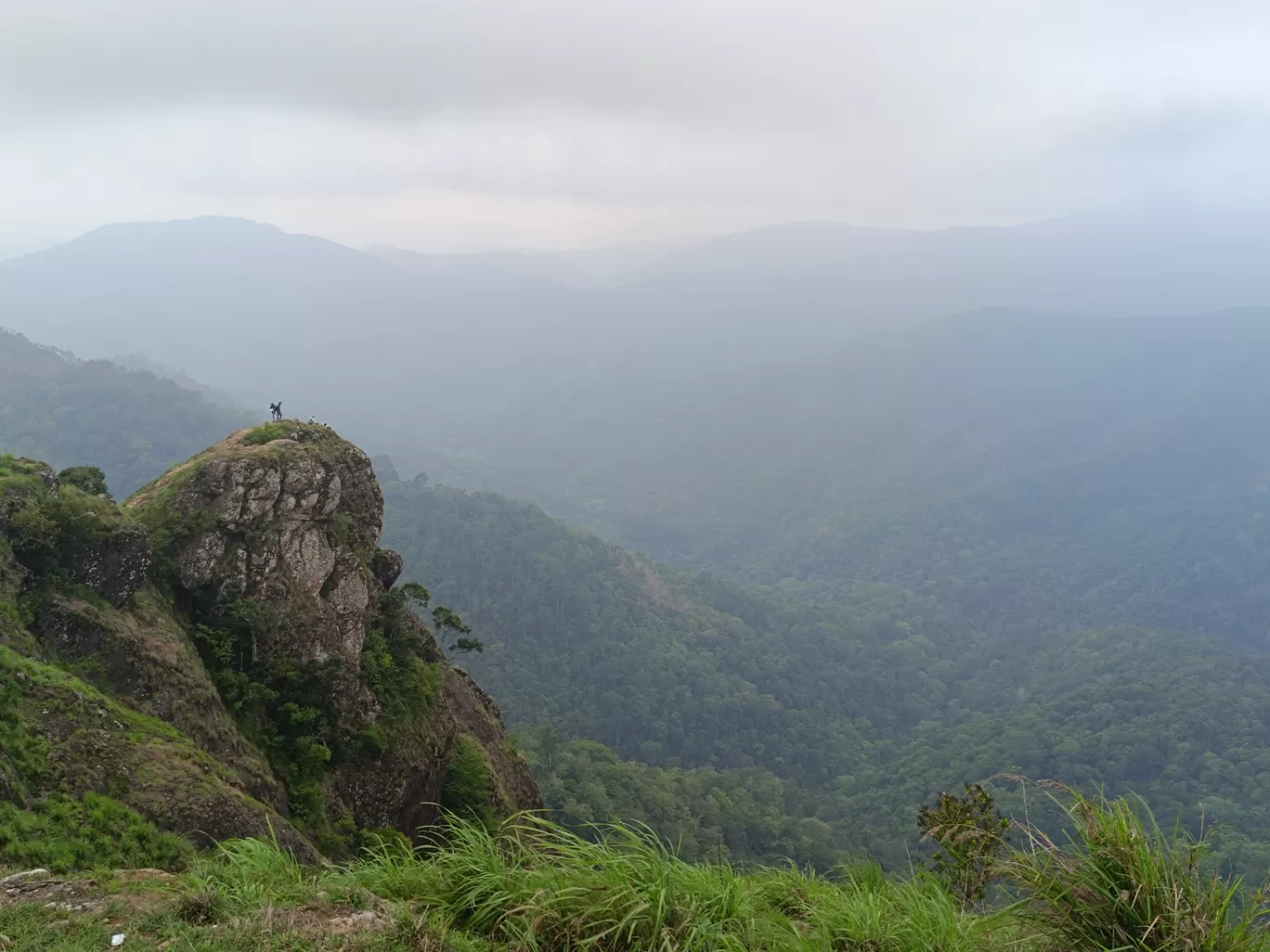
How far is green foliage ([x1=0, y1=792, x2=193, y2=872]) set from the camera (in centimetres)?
890

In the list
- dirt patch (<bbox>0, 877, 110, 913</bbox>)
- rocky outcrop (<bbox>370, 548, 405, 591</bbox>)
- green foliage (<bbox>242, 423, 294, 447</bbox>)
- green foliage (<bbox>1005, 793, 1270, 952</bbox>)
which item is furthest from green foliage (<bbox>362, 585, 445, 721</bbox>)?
green foliage (<bbox>1005, 793, 1270, 952</bbox>)

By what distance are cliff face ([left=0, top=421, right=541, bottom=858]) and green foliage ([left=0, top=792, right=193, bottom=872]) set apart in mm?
424

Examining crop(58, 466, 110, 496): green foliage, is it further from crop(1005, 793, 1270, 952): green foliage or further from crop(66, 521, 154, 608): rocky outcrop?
crop(1005, 793, 1270, 952): green foliage

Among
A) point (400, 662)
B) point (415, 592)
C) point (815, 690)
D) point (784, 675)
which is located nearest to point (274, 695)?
point (400, 662)

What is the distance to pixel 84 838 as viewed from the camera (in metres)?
9.89

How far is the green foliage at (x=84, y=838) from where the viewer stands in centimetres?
890

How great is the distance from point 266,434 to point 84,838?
13.9 meters

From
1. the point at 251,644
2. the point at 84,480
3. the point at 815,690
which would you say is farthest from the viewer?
the point at 815,690

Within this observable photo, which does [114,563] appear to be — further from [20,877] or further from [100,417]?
[100,417]

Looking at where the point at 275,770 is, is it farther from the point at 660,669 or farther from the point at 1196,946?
the point at 660,669

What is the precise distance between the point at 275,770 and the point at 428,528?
101916mm

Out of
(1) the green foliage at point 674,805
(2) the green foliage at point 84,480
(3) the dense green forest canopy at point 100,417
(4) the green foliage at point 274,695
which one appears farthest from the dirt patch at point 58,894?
(3) the dense green forest canopy at point 100,417

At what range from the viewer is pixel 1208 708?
288 ft

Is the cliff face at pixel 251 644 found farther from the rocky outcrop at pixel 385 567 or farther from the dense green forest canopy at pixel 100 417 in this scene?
the dense green forest canopy at pixel 100 417
